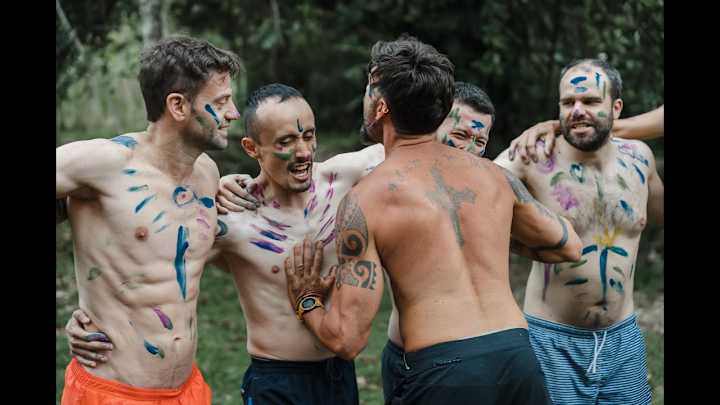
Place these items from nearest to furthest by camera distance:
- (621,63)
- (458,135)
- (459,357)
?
1. (459,357)
2. (458,135)
3. (621,63)

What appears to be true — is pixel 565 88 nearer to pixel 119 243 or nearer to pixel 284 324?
pixel 284 324

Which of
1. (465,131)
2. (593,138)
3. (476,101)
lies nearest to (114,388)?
(465,131)

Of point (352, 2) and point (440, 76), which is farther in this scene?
point (352, 2)

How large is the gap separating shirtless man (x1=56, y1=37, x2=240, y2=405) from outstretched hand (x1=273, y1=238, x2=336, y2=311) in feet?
1.09

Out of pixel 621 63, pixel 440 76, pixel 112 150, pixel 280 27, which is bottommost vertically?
pixel 112 150

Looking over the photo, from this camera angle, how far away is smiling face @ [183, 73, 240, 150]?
3154 millimetres

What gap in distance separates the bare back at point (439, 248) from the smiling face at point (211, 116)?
63cm

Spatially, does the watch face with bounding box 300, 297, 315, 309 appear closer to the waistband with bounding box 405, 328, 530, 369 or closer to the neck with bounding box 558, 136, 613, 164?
the waistband with bounding box 405, 328, 530, 369

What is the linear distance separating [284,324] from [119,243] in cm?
71

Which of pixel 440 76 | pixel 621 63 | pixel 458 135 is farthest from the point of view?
pixel 621 63

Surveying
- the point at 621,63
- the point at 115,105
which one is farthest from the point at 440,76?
the point at 115,105

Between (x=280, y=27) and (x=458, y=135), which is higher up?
(x=280, y=27)

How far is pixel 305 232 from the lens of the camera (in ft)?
11.2

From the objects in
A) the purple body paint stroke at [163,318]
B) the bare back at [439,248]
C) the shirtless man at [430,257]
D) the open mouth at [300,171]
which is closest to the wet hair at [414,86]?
the shirtless man at [430,257]
